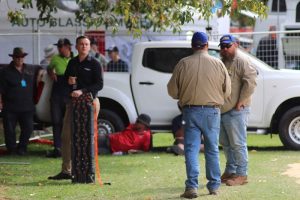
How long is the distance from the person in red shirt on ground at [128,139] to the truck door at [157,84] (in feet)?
1.24

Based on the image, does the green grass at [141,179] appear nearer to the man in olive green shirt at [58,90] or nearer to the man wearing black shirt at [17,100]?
the man wearing black shirt at [17,100]

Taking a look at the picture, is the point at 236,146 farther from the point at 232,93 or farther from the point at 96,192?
the point at 96,192

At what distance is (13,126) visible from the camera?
13766mm

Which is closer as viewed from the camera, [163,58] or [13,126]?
[13,126]

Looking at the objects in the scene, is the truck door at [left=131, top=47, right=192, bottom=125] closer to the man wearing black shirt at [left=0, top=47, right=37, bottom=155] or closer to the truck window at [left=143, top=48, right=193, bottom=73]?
the truck window at [left=143, top=48, right=193, bottom=73]

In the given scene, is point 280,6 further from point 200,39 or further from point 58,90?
point 200,39

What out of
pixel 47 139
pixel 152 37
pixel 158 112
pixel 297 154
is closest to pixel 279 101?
pixel 297 154

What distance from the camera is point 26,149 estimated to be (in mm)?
13859

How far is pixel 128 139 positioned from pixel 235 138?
4.33 meters

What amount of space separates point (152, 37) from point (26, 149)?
165 inches

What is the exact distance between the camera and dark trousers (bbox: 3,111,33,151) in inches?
538

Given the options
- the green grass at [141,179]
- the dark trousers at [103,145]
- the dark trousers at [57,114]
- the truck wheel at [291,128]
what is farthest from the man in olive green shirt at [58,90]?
the truck wheel at [291,128]

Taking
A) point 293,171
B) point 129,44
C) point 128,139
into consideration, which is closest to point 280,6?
point 129,44

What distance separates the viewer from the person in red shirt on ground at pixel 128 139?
13.3 m
